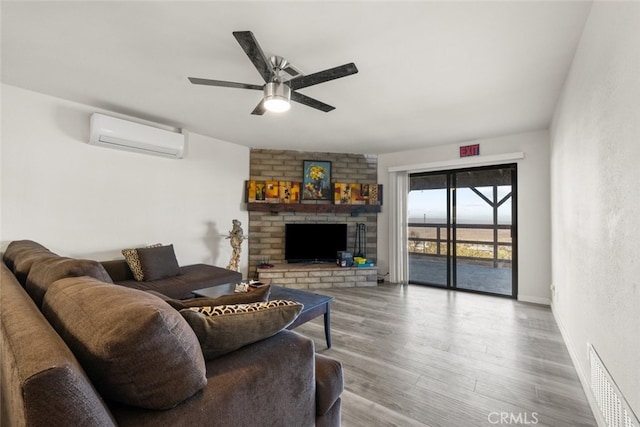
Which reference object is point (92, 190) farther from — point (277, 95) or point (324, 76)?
point (324, 76)

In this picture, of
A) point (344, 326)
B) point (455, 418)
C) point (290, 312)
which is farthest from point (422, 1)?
point (344, 326)

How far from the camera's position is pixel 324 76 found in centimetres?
187

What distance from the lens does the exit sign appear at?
165 inches

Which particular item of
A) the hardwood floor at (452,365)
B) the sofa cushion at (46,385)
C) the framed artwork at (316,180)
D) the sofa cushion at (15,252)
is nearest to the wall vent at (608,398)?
the hardwood floor at (452,365)

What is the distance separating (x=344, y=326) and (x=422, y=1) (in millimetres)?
2820

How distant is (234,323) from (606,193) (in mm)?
1920

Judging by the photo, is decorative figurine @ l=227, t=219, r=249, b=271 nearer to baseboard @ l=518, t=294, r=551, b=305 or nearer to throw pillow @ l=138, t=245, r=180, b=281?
throw pillow @ l=138, t=245, r=180, b=281

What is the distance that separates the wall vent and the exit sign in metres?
3.02

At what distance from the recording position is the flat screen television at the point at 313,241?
4789mm

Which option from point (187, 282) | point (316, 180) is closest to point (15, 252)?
point (187, 282)

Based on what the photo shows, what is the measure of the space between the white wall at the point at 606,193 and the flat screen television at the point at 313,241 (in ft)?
10.2

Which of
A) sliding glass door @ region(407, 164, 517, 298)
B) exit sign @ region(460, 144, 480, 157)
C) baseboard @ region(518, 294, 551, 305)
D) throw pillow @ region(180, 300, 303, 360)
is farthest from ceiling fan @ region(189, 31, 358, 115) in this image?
baseboard @ region(518, 294, 551, 305)

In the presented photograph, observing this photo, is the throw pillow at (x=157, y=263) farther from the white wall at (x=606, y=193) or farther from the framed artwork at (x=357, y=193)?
the white wall at (x=606, y=193)

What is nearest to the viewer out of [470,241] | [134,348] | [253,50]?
[134,348]
